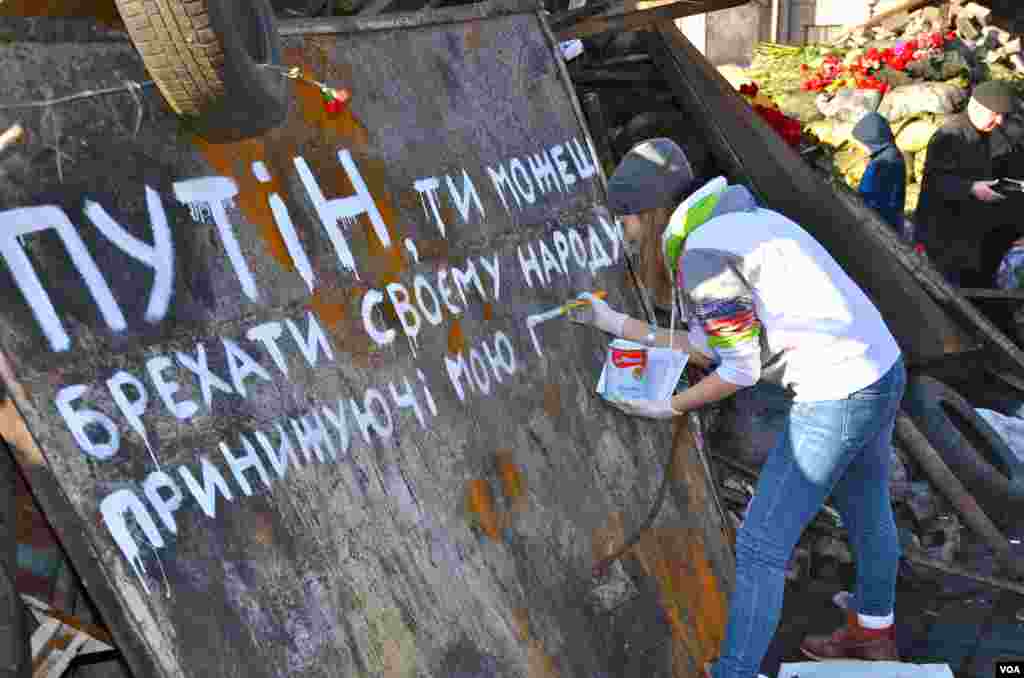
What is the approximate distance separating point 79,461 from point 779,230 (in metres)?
2.14

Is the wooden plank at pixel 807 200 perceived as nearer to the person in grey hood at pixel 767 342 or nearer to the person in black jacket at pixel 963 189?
the person in black jacket at pixel 963 189

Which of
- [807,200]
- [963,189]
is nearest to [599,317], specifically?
[807,200]

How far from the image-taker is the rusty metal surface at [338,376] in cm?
241

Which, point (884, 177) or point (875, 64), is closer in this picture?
point (884, 177)

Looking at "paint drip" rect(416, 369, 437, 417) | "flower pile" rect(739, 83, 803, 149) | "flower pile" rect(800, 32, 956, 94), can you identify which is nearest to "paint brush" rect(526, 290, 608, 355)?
"paint drip" rect(416, 369, 437, 417)

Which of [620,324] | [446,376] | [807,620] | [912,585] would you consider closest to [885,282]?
[912,585]

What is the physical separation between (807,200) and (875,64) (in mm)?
8838

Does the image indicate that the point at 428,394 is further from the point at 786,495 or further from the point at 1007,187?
the point at 1007,187

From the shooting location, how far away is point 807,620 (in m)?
4.54

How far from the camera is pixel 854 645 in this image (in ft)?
13.4

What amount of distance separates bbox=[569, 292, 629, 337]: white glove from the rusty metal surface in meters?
0.07

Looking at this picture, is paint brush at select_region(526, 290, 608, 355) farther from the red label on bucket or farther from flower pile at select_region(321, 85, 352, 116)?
flower pile at select_region(321, 85, 352, 116)

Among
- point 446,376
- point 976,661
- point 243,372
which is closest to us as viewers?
point 243,372

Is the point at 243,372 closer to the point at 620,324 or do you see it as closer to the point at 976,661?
the point at 620,324
